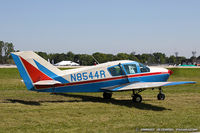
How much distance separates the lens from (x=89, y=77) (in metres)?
13.5

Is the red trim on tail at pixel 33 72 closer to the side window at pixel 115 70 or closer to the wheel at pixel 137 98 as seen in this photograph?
the side window at pixel 115 70

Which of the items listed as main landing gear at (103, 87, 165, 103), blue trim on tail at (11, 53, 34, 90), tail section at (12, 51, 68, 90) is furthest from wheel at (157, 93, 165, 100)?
blue trim on tail at (11, 53, 34, 90)

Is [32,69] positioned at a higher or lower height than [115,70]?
higher

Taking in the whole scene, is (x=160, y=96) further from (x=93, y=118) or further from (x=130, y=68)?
(x=93, y=118)

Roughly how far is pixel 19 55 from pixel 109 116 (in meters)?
5.44

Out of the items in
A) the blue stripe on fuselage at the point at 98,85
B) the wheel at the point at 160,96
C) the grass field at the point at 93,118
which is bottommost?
the grass field at the point at 93,118

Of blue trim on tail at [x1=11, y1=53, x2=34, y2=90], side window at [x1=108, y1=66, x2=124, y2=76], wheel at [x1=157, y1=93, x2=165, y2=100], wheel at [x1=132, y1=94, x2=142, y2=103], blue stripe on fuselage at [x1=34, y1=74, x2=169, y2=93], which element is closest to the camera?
blue trim on tail at [x1=11, y1=53, x2=34, y2=90]

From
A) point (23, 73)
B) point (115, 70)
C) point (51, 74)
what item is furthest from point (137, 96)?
point (23, 73)

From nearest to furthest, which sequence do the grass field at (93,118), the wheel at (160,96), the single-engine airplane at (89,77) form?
the grass field at (93,118)
the single-engine airplane at (89,77)
the wheel at (160,96)

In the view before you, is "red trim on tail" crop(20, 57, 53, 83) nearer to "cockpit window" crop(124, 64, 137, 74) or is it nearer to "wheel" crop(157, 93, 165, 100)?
"cockpit window" crop(124, 64, 137, 74)

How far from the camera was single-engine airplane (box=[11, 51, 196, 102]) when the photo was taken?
12172 mm

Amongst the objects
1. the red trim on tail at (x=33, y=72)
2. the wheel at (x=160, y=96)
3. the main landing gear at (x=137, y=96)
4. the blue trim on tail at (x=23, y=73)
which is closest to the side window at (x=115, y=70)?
the main landing gear at (x=137, y=96)

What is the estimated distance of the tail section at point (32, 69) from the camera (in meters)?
12.1

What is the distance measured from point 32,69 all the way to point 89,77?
118 inches
